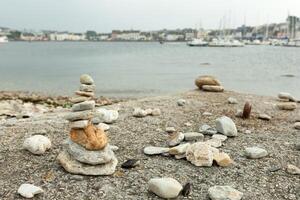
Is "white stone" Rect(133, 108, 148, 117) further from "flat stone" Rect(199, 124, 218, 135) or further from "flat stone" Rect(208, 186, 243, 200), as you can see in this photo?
"flat stone" Rect(208, 186, 243, 200)

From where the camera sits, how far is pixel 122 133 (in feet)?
31.9

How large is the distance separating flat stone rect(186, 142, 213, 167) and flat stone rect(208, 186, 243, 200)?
41.4 inches

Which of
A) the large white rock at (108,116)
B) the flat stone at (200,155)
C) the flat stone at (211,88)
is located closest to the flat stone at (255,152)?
the flat stone at (200,155)

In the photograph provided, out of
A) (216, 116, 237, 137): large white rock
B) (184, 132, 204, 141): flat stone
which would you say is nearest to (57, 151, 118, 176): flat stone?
(184, 132, 204, 141): flat stone

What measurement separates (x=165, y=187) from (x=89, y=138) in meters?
1.66

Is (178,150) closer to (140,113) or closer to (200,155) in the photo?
(200,155)

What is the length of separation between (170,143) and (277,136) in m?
2.81

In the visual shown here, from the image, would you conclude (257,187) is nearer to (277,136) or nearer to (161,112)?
(277,136)

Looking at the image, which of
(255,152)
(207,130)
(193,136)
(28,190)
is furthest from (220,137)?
(28,190)

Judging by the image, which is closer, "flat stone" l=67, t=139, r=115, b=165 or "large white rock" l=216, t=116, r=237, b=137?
"flat stone" l=67, t=139, r=115, b=165

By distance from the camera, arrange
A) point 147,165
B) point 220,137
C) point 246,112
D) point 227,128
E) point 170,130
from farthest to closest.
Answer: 1. point 246,112
2. point 170,130
3. point 227,128
4. point 220,137
5. point 147,165

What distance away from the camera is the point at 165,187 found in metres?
6.48

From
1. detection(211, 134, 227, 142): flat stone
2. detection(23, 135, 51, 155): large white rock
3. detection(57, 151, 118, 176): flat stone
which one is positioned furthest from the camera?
detection(211, 134, 227, 142): flat stone

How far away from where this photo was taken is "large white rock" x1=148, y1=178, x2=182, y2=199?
644 cm
